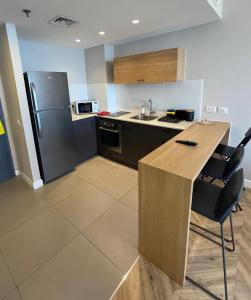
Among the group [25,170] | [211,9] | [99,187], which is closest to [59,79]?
[25,170]

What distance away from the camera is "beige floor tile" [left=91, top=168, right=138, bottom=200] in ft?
8.68

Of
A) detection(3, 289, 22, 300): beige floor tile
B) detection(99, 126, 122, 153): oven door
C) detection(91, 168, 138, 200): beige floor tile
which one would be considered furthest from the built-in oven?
detection(3, 289, 22, 300): beige floor tile

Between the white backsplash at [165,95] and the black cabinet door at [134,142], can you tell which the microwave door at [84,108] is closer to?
the white backsplash at [165,95]

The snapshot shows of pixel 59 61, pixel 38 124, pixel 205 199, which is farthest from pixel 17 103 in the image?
pixel 205 199

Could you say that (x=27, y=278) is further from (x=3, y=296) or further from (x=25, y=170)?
(x=25, y=170)

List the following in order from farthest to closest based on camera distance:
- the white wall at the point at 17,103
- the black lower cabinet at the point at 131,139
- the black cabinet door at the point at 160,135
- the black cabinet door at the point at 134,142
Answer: the black cabinet door at the point at 134,142, the black lower cabinet at the point at 131,139, the black cabinet door at the point at 160,135, the white wall at the point at 17,103

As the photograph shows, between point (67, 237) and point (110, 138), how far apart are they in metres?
1.96

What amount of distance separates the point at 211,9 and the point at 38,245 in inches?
123

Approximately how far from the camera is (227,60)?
241cm

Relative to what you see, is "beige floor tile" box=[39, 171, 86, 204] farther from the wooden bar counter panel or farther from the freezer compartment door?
the wooden bar counter panel

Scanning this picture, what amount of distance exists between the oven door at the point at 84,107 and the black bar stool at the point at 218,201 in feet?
8.81

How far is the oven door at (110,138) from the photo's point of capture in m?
3.32

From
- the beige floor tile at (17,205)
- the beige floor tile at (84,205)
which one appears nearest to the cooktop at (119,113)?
the beige floor tile at (84,205)

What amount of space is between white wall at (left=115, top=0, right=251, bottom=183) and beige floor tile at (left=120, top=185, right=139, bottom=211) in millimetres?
1637
